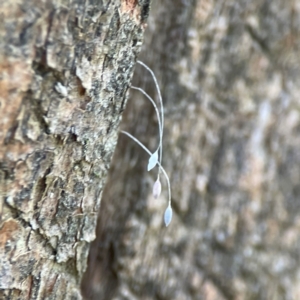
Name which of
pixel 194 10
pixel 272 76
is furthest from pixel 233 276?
pixel 194 10

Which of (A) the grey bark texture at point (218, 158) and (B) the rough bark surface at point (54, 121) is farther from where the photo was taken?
(A) the grey bark texture at point (218, 158)

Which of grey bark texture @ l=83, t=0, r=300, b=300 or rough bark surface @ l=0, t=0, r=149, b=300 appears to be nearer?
rough bark surface @ l=0, t=0, r=149, b=300

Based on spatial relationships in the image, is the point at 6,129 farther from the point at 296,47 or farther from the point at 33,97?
the point at 296,47

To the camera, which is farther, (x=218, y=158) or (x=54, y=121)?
(x=218, y=158)
